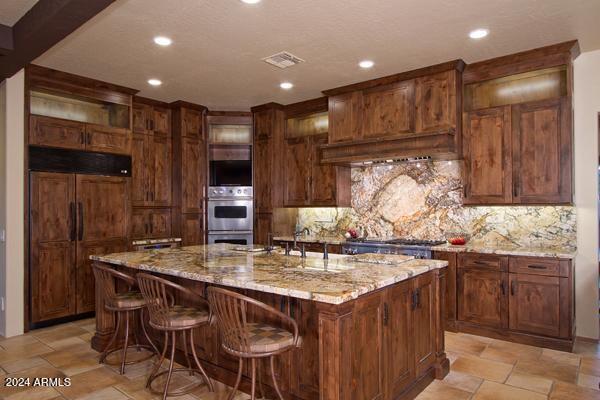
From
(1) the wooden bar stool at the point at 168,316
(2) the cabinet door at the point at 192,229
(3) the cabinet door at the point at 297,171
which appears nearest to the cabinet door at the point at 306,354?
(1) the wooden bar stool at the point at 168,316

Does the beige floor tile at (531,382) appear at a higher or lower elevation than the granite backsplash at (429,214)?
lower

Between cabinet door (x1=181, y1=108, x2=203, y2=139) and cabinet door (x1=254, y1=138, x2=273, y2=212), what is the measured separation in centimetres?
91

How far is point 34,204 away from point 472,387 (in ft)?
15.2

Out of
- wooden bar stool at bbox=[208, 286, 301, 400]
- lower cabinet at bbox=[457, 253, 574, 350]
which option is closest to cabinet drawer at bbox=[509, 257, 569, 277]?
lower cabinet at bbox=[457, 253, 574, 350]

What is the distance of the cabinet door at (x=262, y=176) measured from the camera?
6191 mm

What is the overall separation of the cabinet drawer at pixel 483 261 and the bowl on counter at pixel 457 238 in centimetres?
32

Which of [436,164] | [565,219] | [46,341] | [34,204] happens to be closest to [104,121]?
[34,204]

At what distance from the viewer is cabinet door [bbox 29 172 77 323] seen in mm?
4395

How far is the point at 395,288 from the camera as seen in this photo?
2.60 metres

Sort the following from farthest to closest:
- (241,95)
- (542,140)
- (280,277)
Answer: (241,95), (542,140), (280,277)

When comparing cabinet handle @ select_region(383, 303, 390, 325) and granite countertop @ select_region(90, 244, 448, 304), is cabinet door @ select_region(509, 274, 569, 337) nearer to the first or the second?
granite countertop @ select_region(90, 244, 448, 304)

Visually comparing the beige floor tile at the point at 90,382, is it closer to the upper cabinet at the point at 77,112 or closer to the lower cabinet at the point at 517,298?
the upper cabinet at the point at 77,112

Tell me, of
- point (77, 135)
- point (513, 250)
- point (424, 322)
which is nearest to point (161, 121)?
point (77, 135)

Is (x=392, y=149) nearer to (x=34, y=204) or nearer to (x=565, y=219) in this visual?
(x=565, y=219)
